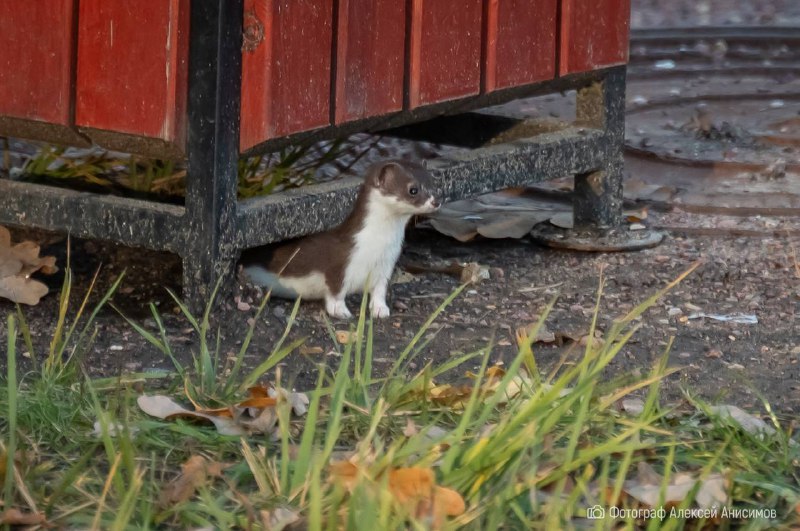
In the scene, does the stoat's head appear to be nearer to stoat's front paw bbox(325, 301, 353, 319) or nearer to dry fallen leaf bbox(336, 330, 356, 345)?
stoat's front paw bbox(325, 301, 353, 319)

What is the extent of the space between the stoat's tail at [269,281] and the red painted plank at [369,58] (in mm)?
682

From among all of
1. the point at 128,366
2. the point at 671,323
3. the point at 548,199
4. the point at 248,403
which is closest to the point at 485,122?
the point at 548,199

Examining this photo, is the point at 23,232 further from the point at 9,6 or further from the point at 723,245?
the point at 723,245

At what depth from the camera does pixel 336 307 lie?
5.04 metres

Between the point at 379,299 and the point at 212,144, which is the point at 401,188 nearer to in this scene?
the point at 379,299

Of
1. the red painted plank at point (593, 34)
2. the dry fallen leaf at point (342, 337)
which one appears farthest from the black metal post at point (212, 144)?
the red painted plank at point (593, 34)

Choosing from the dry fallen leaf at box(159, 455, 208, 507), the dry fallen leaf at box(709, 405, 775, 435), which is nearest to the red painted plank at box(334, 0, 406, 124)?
the dry fallen leaf at box(709, 405, 775, 435)

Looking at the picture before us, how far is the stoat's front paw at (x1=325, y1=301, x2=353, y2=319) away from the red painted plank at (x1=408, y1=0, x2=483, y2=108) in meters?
0.78

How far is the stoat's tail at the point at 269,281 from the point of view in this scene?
16.8 ft

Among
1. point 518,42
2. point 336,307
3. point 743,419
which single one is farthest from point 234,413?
point 518,42

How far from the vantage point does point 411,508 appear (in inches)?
101

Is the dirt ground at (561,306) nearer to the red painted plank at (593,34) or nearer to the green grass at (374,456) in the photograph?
the green grass at (374,456)

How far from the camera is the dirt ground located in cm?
428

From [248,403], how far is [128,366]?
106 cm
